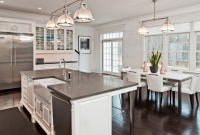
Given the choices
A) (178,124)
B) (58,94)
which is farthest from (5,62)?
(178,124)

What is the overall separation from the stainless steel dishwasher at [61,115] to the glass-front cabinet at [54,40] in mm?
4729

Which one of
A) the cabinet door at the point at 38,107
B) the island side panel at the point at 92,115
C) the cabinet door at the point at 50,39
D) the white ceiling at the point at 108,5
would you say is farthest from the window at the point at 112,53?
the island side panel at the point at 92,115

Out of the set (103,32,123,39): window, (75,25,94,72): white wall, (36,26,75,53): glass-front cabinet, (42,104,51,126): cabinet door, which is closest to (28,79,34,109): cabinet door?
(42,104,51,126): cabinet door

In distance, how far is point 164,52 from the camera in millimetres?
6121

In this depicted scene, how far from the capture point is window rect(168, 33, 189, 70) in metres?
5.54

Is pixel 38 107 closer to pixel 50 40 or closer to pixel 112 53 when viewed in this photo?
pixel 50 40

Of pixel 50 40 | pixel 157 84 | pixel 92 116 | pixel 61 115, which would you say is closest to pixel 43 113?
pixel 61 115

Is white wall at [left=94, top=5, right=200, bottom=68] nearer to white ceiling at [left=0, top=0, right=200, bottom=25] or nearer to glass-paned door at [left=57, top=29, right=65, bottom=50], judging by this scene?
white ceiling at [left=0, top=0, right=200, bottom=25]

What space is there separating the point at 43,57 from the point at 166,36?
5.13m

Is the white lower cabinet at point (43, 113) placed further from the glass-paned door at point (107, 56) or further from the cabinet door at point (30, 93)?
the glass-paned door at point (107, 56)

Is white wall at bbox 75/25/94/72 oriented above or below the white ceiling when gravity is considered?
below

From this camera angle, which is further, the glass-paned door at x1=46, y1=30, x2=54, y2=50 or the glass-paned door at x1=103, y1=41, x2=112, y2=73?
the glass-paned door at x1=103, y1=41, x2=112, y2=73

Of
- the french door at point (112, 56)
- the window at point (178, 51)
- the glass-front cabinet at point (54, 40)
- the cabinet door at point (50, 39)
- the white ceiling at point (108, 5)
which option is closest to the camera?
the white ceiling at point (108, 5)

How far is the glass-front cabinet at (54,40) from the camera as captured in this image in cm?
641
